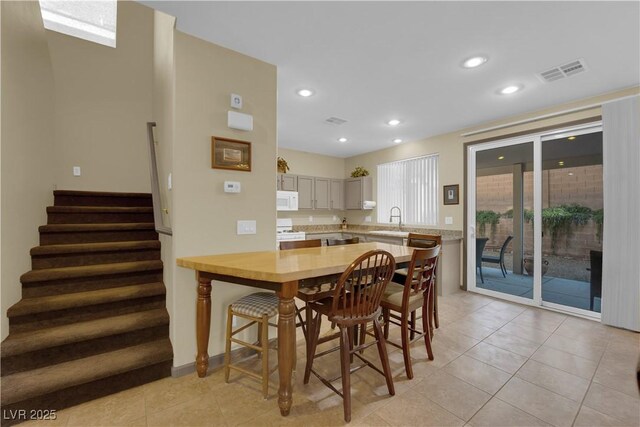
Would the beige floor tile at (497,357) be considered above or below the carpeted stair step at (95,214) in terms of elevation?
below

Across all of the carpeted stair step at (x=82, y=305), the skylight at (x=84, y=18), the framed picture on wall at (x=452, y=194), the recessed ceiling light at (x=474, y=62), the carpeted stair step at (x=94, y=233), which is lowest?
the carpeted stair step at (x=82, y=305)

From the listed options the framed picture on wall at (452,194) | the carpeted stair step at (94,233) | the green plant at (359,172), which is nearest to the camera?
the carpeted stair step at (94,233)

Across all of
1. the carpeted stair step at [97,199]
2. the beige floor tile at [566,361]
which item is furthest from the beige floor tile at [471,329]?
the carpeted stair step at [97,199]

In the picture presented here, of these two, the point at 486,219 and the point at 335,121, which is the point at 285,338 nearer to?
the point at 335,121

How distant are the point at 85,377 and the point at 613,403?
3421 millimetres

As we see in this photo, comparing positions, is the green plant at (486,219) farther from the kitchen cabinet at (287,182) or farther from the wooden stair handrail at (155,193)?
the wooden stair handrail at (155,193)

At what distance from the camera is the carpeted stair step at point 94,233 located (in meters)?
2.60

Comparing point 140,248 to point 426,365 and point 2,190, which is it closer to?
point 2,190

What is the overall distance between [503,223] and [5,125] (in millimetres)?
5394

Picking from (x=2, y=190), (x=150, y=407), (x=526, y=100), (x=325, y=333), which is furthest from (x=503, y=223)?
(x=2, y=190)

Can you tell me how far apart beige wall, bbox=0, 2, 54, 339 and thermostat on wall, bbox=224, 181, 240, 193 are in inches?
58.1

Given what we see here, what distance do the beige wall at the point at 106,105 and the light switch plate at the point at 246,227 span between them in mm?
3089

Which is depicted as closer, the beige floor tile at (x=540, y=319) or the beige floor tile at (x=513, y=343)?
the beige floor tile at (x=513, y=343)

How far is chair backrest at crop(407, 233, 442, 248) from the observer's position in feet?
10.2
